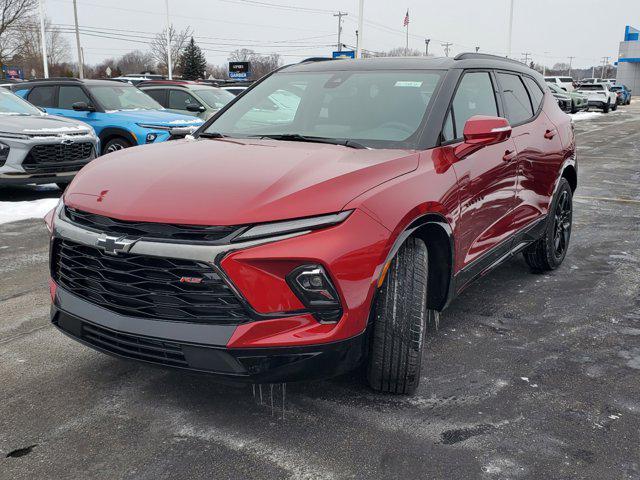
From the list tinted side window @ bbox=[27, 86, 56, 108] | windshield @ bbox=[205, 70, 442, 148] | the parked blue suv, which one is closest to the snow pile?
the parked blue suv

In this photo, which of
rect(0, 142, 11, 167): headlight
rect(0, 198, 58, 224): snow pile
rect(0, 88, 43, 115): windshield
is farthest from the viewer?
rect(0, 88, 43, 115): windshield

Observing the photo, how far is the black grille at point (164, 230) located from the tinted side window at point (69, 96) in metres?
9.82

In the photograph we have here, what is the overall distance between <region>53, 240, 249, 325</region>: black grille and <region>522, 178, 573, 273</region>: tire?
10.5ft

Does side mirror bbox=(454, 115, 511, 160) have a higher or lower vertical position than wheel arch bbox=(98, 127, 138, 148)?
higher

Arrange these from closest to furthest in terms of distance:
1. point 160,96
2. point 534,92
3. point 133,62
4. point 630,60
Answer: point 534,92
point 160,96
point 630,60
point 133,62

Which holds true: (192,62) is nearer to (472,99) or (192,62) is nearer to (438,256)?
(472,99)

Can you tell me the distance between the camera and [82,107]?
10977mm

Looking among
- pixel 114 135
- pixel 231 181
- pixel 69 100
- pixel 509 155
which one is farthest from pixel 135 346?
pixel 69 100

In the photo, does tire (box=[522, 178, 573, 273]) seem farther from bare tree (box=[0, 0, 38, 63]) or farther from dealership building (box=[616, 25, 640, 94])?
dealership building (box=[616, 25, 640, 94])

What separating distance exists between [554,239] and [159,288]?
3898 mm

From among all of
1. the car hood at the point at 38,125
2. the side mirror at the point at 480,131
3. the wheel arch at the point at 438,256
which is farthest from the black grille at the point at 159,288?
the car hood at the point at 38,125

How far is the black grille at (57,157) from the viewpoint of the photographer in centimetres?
870

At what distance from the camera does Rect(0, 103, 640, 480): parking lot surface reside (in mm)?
2607

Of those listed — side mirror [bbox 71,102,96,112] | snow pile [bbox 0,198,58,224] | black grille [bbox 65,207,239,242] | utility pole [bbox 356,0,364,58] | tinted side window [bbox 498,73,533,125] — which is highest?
utility pole [bbox 356,0,364,58]
